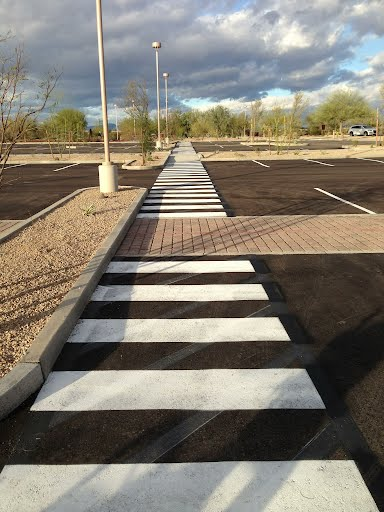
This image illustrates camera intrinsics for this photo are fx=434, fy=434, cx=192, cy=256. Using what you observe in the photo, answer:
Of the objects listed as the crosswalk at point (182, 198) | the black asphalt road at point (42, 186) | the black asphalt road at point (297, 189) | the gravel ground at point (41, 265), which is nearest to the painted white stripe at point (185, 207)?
the crosswalk at point (182, 198)

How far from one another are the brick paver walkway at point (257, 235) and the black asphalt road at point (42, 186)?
3313 mm

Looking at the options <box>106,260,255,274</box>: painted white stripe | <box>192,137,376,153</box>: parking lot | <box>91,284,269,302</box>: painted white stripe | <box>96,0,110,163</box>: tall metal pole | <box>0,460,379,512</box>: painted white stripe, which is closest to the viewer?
<box>0,460,379,512</box>: painted white stripe

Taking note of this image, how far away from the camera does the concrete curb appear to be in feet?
10.7

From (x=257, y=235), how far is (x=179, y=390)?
523 centimetres

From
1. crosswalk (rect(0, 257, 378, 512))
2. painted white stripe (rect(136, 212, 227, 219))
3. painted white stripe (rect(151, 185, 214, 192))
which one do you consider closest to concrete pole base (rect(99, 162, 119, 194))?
painted white stripe (rect(136, 212, 227, 219))

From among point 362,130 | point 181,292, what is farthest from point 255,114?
point 181,292

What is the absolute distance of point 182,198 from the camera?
515 inches

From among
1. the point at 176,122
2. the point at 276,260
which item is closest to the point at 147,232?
the point at 276,260

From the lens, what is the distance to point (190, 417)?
313 cm

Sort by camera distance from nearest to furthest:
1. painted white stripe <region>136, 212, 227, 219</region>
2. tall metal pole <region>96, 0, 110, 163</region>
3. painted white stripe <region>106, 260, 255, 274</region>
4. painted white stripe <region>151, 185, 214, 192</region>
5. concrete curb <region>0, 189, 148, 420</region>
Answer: concrete curb <region>0, 189, 148, 420</region>, painted white stripe <region>106, 260, 255, 274</region>, painted white stripe <region>136, 212, 227, 219</region>, tall metal pole <region>96, 0, 110, 163</region>, painted white stripe <region>151, 185, 214, 192</region>

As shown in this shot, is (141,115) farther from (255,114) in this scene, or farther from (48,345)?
(255,114)

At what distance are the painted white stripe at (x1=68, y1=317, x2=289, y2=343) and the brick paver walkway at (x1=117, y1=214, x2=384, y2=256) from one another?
2.61 m

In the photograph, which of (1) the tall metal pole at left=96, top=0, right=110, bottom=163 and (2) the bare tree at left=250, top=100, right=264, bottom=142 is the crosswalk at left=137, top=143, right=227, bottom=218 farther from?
(2) the bare tree at left=250, top=100, right=264, bottom=142

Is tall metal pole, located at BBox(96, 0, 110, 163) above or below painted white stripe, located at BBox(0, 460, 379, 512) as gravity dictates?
above
